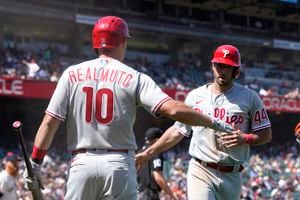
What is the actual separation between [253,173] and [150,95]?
19714 mm

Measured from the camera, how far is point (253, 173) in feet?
75.5

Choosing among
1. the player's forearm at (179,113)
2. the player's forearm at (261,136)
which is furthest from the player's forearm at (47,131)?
the player's forearm at (261,136)

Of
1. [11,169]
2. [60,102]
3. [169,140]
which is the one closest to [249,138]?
[169,140]

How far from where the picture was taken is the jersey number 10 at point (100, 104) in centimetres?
382

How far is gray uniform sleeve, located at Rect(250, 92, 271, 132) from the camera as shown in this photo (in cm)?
522

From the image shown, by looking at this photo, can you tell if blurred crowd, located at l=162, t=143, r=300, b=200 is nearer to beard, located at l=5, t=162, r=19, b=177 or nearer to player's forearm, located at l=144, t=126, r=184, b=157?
beard, located at l=5, t=162, r=19, b=177

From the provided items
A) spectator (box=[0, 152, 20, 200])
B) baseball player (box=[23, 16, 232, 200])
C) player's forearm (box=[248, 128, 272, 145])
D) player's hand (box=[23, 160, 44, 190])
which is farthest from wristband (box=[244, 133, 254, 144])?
spectator (box=[0, 152, 20, 200])

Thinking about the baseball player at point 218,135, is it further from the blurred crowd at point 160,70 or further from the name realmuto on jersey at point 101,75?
the blurred crowd at point 160,70

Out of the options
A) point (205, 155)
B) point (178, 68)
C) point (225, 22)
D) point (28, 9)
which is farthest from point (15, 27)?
point (205, 155)

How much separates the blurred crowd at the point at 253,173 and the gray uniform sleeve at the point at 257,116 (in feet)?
29.8

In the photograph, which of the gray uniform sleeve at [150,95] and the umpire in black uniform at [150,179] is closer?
the gray uniform sleeve at [150,95]

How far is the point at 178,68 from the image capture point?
29719 millimetres

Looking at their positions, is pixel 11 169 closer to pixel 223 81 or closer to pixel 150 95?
pixel 223 81

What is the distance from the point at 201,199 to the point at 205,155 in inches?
13.9
